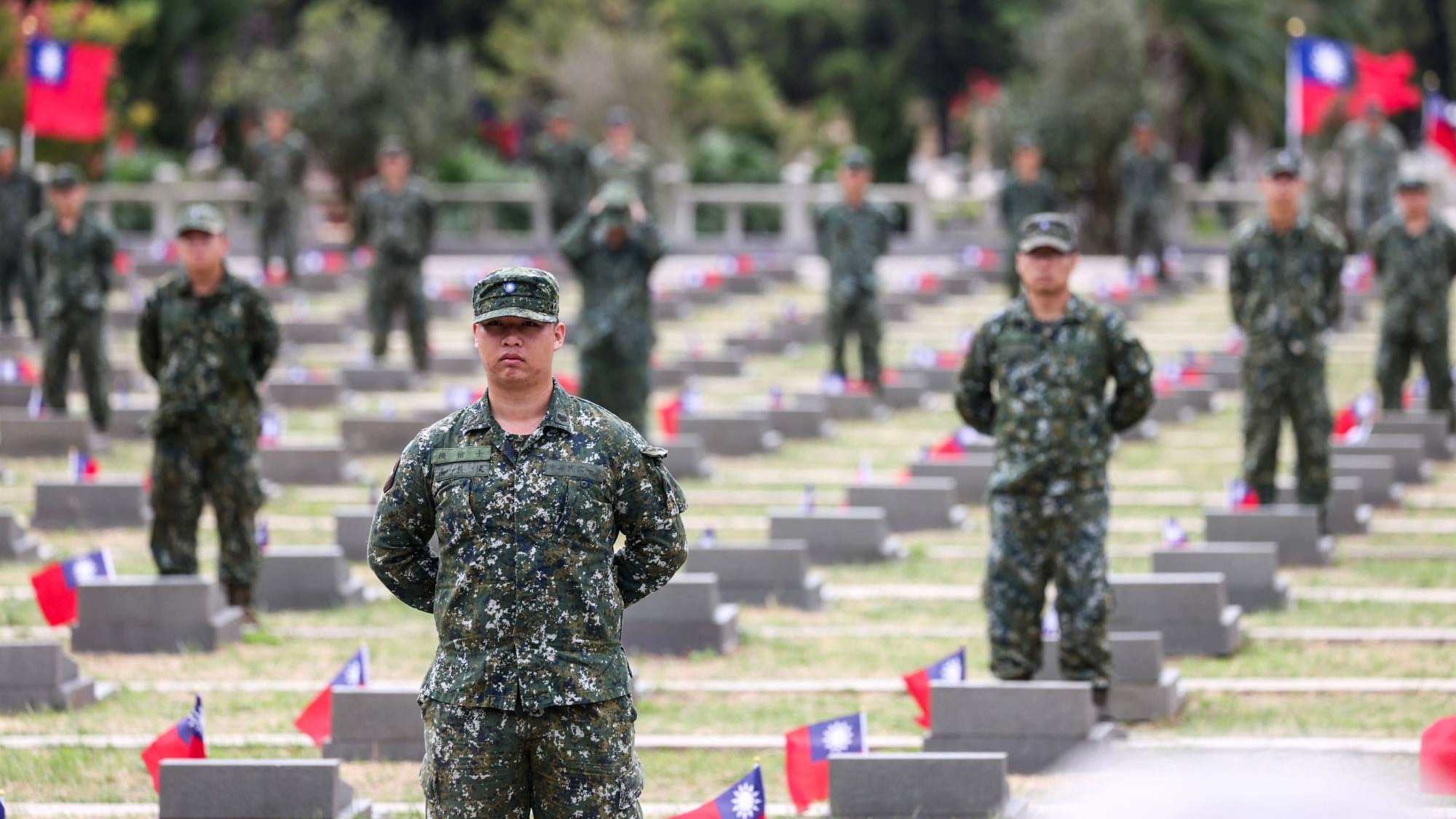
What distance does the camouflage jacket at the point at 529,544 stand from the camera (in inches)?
280

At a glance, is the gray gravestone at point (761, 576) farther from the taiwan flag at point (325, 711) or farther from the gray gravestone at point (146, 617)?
the taiwan flag at point (325, 711)

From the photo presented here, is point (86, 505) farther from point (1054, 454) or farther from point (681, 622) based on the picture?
point (1054, 454)

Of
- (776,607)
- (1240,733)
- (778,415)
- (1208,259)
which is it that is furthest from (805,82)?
(1240,733)

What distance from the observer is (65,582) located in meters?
12.7

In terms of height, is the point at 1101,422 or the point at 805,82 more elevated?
the point at 805,82

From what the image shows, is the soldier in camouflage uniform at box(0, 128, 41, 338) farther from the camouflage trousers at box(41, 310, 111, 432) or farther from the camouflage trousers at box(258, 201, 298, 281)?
the camouflage trousers at box(258, 201, 298, 281)

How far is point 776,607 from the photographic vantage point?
14.1m

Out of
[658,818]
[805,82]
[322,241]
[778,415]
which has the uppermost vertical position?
[805,82]

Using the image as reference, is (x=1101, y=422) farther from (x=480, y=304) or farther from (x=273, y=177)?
(x=273, y=177)

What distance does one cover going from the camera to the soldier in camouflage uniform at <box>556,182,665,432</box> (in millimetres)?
16625

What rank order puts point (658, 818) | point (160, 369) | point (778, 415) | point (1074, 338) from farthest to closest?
point (778, 415)
point (160, 369)
point (1074, 338)
point (658, 818)

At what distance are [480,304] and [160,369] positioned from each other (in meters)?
6.03

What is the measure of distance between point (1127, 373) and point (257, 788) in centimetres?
401

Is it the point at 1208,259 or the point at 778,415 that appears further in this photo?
the point at 1208,259
